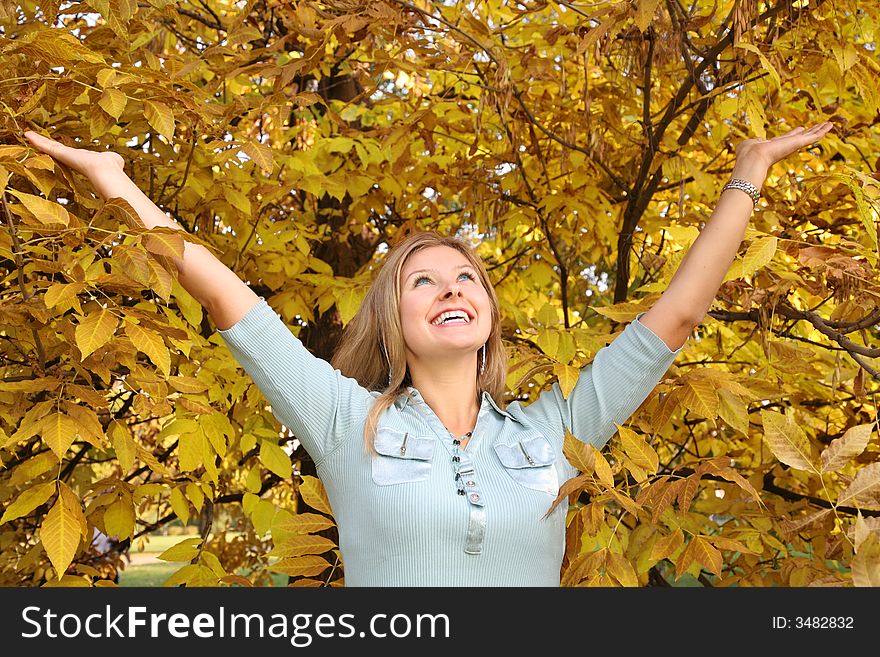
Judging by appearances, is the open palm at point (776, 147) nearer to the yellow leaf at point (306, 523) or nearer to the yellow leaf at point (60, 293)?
the yellow leaf at point (306, 523)

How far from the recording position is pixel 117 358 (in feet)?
6.07

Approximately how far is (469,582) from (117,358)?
0.84 meters

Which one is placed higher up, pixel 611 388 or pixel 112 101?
pixel 112 101

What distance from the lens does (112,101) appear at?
1.74 meters

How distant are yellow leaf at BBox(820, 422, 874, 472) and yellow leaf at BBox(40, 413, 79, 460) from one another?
1291mm

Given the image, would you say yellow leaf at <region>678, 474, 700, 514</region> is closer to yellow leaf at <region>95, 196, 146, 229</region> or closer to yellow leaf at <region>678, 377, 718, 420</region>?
yellow leaf at <region>678, 377, 718, 420</region>

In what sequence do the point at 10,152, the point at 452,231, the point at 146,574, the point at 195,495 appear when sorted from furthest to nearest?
1. the point at 146,574
2. the point at 452,231
3. the point at 195,495
4. the point at 10,152

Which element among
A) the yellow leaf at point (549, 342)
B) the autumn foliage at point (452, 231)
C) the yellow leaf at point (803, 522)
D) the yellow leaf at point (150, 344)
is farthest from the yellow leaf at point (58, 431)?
the yellow leaf at point (803, 522)

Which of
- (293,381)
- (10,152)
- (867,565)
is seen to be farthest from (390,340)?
(867,565)

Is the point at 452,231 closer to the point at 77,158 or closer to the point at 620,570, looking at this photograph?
the point at 77,158

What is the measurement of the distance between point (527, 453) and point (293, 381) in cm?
47

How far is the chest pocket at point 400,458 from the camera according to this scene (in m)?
1.68

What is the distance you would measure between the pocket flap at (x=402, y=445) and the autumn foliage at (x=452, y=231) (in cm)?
28
